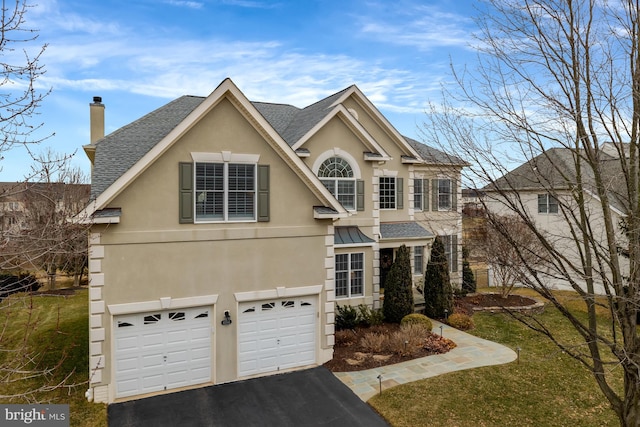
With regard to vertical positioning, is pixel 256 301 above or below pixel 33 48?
below

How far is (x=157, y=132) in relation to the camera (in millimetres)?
13703

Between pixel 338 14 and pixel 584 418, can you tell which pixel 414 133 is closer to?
pixel 338 14

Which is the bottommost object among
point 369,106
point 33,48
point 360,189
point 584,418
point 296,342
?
point 584,418

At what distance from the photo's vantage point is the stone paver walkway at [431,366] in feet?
38.7

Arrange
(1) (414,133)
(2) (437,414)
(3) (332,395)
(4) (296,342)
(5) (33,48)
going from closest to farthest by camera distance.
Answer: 1. (5) (33,48)
2. (1) (414,133)
3. (2) (437,414)
4. (3) (332,395)
5. (4) (296,342)

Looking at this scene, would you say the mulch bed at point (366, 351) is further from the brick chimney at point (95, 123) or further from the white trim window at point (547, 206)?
the brick chimney at point (95, 123)

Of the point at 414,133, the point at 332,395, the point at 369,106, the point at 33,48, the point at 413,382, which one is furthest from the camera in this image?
the point at 369,106

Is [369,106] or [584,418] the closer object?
[584,418]

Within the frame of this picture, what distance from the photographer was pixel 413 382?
467 inches

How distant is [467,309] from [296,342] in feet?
36.9

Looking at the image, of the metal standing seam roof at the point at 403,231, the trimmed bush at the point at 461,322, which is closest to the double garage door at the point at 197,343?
the trimmed bush at the point at 461,322

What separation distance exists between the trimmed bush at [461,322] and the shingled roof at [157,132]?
23.9ft

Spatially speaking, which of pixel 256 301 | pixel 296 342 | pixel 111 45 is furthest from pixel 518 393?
pixel 111 45

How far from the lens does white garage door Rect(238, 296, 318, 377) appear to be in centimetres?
1211
